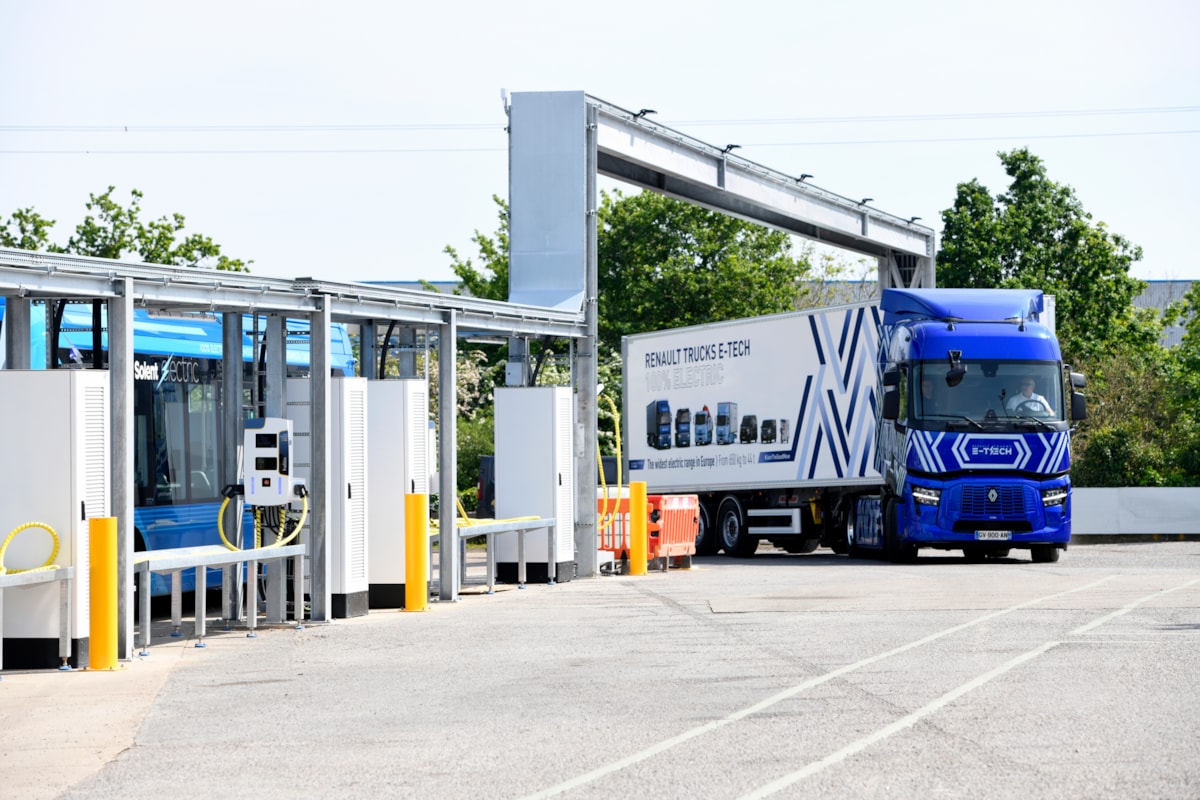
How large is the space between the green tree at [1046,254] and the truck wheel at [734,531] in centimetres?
2601

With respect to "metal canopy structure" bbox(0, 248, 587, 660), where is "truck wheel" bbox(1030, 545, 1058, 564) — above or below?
below

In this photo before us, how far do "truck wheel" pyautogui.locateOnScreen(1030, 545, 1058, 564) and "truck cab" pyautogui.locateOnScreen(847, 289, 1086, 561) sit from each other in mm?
992

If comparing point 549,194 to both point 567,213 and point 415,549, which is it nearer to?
point 567,213

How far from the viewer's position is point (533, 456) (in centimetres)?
2117

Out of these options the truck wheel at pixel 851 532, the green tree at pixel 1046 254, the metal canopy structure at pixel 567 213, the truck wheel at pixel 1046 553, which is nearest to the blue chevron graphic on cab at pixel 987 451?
the truck wheel at pixel 1046 553

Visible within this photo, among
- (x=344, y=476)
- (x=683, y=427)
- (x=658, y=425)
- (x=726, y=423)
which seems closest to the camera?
(x=344, y=476)

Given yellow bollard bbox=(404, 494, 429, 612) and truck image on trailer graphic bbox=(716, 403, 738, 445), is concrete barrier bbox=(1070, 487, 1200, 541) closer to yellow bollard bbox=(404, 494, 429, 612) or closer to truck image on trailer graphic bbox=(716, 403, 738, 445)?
truck image on trailer graphic bbox=(716, 403, 738, 445)

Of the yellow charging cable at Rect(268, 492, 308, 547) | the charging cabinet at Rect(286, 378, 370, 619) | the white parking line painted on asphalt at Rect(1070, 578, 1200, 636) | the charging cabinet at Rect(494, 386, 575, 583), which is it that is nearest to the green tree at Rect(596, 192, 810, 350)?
the charging cabinet at Rect(494, 386, 575, 583)

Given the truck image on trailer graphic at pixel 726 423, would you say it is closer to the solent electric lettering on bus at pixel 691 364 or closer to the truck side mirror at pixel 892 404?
the solent electric lettering on bus at pixel 691 364

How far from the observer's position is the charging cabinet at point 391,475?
17.6 m

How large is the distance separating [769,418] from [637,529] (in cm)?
543

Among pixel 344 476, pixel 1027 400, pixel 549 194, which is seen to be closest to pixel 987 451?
pixel 1027 400

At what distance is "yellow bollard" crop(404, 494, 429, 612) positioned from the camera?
56.9 feet

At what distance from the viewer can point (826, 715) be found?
970 cm
